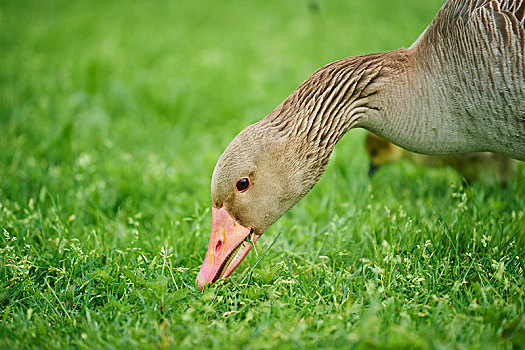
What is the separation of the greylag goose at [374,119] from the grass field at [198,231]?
45 centimetres

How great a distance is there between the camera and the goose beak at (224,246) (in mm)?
3369

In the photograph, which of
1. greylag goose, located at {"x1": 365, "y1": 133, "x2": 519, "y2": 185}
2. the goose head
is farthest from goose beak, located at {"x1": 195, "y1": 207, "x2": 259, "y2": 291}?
greylag goose, located at {"x1": 365, "y1": 133, "x2": 519, "y2": 185}

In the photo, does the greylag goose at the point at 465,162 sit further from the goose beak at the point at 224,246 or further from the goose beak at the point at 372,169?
→ the goose beak at the point at 224,246

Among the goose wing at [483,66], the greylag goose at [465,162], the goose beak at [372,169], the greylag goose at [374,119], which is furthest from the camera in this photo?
the goose beak at [372,169]

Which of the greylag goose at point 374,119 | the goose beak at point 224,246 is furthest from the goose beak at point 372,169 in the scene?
the goose beak at point 224,246

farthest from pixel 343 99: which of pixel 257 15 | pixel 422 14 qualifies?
pixel 257 15

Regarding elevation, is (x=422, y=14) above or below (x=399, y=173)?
above

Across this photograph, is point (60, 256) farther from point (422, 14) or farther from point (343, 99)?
point (422, 14)

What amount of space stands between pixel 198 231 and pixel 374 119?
66.8 inches

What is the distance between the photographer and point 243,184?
337 centimetres

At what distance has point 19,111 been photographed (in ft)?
21.4

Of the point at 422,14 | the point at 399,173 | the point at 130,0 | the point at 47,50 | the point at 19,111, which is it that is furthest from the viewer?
the point at 130,0

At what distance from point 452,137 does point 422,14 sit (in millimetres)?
5782

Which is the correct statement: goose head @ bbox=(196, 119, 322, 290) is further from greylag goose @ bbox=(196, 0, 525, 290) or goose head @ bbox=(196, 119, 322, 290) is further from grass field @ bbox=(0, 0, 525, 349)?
grass field @ bbox=(0, 0, 525, 349)
